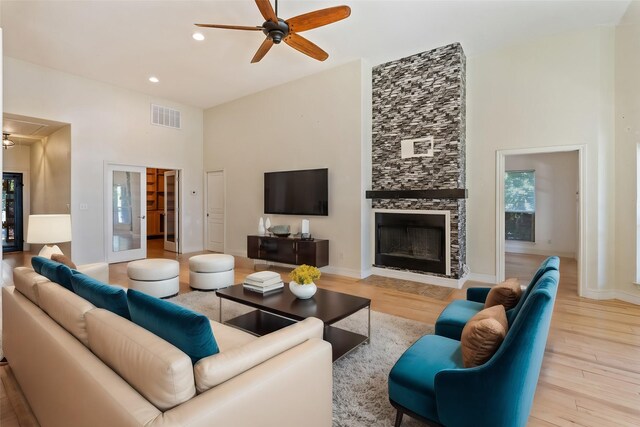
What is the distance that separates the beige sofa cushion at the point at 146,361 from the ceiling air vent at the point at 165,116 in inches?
262

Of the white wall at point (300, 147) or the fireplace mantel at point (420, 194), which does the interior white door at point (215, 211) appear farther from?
the fireplace mantel at point (420, 194)

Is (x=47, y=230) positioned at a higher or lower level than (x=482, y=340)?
higher

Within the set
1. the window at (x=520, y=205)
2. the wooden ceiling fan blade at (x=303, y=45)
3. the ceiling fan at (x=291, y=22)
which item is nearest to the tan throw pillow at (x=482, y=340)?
the ceiling fan at (x=291, y=22)

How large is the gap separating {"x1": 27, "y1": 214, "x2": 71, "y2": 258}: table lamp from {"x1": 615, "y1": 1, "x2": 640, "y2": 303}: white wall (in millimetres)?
6202

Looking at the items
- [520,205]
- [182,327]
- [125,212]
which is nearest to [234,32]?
[182,327]

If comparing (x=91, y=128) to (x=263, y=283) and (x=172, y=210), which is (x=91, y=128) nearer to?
(x=172, y=210)

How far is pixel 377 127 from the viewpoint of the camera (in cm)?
543

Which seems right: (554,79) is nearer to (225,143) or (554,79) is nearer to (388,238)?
(388,238)

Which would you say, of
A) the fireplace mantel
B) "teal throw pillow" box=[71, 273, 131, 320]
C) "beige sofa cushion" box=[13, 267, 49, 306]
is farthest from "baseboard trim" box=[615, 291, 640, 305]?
"beige sofa cushion" box=[13, 267, 49, 306]

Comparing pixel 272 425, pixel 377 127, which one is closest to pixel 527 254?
pixel 377 127

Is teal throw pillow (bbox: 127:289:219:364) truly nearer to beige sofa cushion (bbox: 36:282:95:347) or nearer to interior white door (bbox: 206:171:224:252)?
beige sofa cushion (bbox: 36:282:95:347)

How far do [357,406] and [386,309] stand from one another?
6.08 ft

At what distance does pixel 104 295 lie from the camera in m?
1.64

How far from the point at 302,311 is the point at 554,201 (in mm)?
7286
